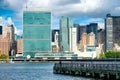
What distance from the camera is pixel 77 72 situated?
332ft

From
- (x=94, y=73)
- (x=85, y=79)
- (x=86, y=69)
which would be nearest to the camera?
(x=85, y=79)

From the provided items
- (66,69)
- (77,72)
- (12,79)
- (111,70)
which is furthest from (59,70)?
(111,70)

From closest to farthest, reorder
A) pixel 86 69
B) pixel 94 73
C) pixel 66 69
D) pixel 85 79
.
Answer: pixel 85 79 < pixel 94 73 < pixel 86 69 < pixel 66 69

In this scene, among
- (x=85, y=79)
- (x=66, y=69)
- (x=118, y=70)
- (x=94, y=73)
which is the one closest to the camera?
(x=118, y=70)

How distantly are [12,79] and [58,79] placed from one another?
10.0 m

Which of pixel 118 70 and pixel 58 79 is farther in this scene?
pixel 58 79

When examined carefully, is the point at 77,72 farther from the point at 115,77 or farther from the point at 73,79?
the point at 115,77

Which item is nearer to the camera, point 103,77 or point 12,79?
point 103,77

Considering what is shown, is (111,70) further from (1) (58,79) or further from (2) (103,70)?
(1) (58,79)

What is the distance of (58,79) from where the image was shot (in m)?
86.0

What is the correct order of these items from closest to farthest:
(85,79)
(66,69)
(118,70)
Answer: (118,70)
(85,79)
(66,69)

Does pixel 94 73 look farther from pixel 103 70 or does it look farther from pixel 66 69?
pixel 66 69

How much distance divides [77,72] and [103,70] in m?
18.6

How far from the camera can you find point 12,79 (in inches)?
3526
